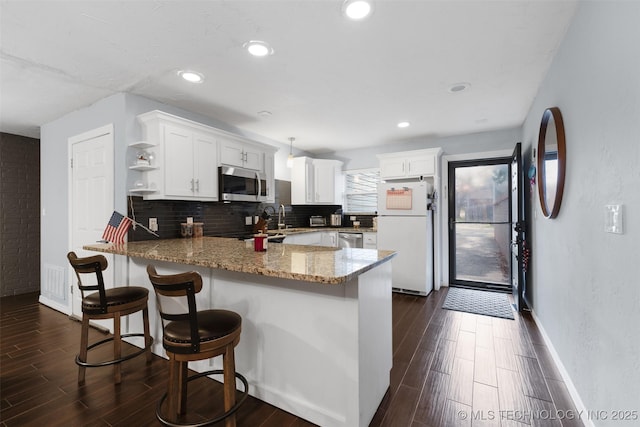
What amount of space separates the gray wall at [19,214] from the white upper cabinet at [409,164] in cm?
561

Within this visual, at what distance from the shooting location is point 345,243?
5.05 metres

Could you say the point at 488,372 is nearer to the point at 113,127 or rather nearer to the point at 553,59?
the point at 553,59

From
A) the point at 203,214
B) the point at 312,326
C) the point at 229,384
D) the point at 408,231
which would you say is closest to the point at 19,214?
the point at 203,214

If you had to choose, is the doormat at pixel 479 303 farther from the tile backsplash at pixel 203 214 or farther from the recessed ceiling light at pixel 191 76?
the recessed ceiling light at pixel 191 76

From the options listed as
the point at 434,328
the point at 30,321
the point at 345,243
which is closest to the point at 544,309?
the point at 434,328

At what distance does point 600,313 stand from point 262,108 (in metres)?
3.39

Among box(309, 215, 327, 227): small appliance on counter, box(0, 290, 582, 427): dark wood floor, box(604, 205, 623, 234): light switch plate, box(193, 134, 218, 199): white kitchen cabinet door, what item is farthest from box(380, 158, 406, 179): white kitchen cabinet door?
box(604, 205, 623, 234): light switch plate

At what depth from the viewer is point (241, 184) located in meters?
3.74

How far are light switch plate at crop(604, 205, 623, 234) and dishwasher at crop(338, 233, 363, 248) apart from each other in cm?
363

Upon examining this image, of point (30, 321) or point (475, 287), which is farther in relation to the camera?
point (475, 287)

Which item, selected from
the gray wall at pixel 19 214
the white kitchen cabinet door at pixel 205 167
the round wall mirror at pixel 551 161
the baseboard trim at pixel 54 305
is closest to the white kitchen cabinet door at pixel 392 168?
the round wall mirror at pixel 551 161

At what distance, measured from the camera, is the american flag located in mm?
2488

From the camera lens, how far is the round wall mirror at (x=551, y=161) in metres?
2.02

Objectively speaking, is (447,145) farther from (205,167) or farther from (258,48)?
(205,167)
